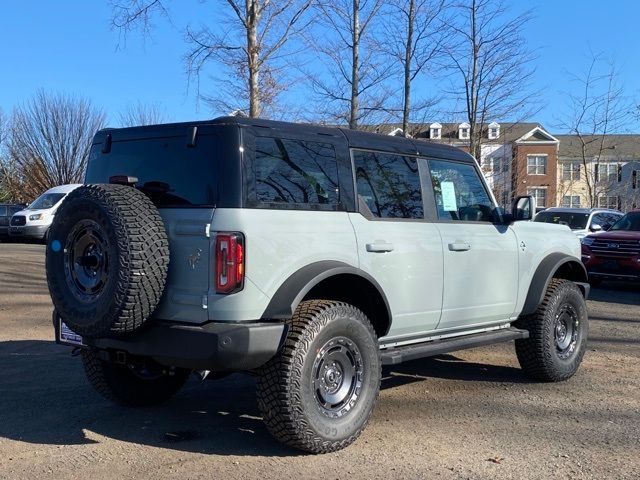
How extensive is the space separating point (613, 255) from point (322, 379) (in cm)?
1088

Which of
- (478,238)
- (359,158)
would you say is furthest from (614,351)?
(359,158)

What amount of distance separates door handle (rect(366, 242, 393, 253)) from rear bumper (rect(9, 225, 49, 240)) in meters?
20.2

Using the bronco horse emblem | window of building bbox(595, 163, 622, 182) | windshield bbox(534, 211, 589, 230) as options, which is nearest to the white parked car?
windshield bbox(534, 211, 589, 230)

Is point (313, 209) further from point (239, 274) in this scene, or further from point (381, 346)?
point (381, 346)

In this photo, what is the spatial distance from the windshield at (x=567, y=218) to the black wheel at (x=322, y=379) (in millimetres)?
13602

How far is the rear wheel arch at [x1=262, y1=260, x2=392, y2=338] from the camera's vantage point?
412cm

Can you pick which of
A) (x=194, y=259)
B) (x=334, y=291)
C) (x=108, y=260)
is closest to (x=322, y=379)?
(x=334, y=291)

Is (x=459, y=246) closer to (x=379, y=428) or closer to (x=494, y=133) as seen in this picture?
(x=379, y=428)

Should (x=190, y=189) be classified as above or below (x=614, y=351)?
above

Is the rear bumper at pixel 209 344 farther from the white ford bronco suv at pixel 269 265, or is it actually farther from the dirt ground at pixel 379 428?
the dirt ground at pixel 379 428

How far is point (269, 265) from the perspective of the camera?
13.5ft

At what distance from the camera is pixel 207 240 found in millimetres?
4031

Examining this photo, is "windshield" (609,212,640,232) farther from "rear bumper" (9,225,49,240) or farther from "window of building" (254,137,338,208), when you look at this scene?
"rear bumper" (9,225,49,240)

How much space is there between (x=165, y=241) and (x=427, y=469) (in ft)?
6.84
